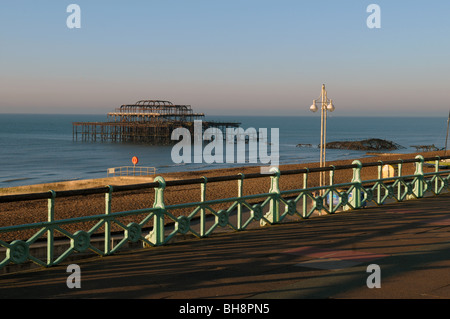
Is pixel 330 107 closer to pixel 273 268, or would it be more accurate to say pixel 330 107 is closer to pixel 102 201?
pixel 102 201

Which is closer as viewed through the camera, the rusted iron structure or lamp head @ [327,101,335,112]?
lamp head @ [327,101,335,112]

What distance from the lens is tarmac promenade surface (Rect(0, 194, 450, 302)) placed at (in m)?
5.55

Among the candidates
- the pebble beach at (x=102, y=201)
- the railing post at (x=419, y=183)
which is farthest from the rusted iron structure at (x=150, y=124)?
the railing post at (x=419, y=183)

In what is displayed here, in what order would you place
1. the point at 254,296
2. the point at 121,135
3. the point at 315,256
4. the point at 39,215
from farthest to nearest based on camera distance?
the point at 121,135, the point at 39,215, the point at 315,256, the point at 254,296

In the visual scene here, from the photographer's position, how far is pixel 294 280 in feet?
19.7

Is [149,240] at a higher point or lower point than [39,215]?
higher

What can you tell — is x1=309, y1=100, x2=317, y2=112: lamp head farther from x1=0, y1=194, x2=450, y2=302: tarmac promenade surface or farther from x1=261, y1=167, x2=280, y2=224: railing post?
x1=0, y1=194, x2=450, y2=302: tarmac promenade surface

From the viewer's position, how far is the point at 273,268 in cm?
655

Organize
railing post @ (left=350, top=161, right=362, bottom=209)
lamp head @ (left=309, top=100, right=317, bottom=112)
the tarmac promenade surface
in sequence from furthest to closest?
lamp head @ (left=309, top=100, right=317, bottom=112) → railing post @ (left=350, top=161, right=362, bottom=209) → the tarmac promenade surface

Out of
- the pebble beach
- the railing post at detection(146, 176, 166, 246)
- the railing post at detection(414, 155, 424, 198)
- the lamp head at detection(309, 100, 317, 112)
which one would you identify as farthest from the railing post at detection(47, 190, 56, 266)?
the lamp head at detection(309, 100, 317, 112)

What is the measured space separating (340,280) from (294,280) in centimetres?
49

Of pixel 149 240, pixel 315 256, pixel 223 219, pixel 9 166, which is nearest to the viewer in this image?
pixel 315 256
